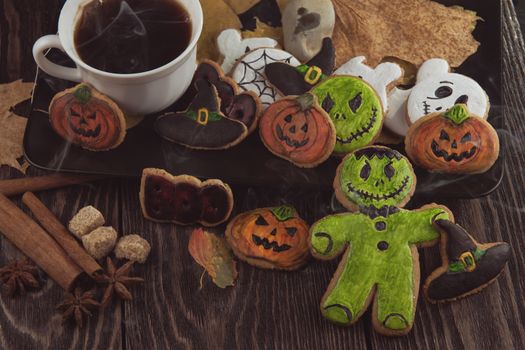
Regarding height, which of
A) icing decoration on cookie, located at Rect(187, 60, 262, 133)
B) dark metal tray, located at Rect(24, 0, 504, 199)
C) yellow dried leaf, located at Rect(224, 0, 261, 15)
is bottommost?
dark metal tray, located at Rect(24, 0, 504, 199)

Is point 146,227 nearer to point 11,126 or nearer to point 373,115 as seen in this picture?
point 11,126

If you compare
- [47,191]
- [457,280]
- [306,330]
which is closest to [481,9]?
[457,280]

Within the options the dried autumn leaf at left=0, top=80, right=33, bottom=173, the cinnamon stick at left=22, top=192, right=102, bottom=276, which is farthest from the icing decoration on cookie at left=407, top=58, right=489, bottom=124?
the dried autumn leaf at left=0, top=80, right=33, bottom=173

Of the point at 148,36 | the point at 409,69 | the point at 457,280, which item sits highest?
the point at 148,36

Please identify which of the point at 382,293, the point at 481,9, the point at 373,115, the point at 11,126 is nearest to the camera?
the point at 382,293

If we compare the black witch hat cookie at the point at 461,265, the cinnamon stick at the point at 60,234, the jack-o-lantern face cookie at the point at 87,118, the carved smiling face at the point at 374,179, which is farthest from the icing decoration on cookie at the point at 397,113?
the cinnamon stick at the point at 60,234

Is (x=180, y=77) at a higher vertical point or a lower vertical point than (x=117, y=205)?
higher

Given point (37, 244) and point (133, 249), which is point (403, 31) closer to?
point (133, 249)

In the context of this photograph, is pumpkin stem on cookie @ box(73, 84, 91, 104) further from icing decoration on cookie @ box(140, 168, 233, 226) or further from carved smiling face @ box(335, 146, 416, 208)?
carved smiling face @ box(335, 146, 416, 208)

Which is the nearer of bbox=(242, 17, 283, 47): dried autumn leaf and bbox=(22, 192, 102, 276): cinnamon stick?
bbox=(22, 192, 102, 276): cinnamon stick
